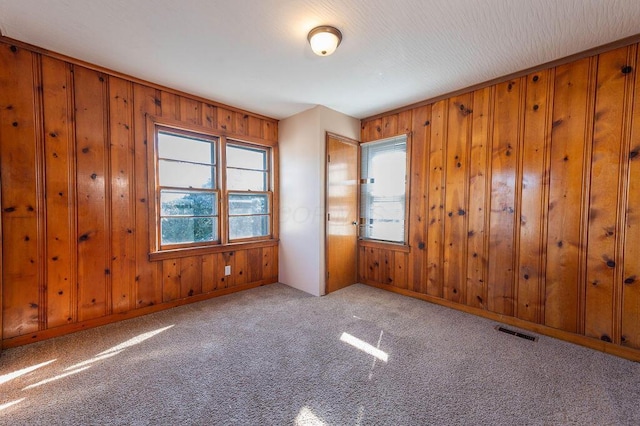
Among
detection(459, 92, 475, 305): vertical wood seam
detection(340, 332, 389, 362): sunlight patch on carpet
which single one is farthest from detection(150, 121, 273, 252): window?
detection(459, 92, 475, 305): vertical wood seam

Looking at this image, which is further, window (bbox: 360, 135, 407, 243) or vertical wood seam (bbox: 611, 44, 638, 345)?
window (bbox: 360, 135, 407, 243)

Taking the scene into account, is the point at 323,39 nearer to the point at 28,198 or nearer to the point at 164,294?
the point at 28,198

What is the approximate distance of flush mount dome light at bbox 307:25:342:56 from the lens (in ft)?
6.39

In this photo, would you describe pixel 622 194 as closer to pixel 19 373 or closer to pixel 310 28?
pixel 310 28

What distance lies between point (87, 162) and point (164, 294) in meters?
1.54

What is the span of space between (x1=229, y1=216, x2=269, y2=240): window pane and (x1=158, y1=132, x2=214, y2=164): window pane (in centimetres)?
86

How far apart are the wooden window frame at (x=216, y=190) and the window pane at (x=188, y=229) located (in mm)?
55

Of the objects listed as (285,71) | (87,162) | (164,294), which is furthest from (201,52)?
(164,294)

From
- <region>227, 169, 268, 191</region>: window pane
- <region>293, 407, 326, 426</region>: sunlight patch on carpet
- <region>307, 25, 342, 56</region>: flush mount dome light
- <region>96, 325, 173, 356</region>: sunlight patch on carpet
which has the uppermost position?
<region>307, 25, 342, 56</region>: flush mount dome light

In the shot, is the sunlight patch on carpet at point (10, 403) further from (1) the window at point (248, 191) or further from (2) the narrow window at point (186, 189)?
(1) the window at point (248, 191)

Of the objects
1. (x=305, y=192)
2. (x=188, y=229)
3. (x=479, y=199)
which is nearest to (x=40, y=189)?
(x=188, y=229)

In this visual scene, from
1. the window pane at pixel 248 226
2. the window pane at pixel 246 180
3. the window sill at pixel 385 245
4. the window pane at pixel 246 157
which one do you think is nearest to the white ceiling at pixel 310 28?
the window pane at pixel 246 157

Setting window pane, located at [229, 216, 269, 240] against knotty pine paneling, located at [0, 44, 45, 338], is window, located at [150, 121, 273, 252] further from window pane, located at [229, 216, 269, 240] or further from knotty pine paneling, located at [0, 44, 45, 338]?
knotty pine paneling, located at [0, 44, 45, 338]

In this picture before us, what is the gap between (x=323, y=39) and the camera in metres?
1.97
